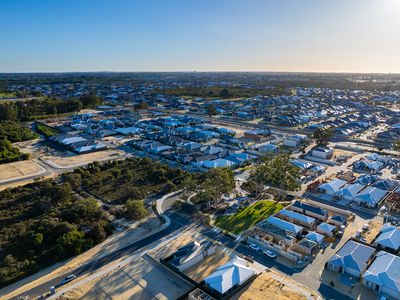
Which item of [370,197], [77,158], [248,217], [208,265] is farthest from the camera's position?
[77,158]

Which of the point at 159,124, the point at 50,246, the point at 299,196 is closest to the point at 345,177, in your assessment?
the point at 299,196

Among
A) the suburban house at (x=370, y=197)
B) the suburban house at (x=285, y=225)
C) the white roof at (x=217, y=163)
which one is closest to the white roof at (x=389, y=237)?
the suburban house at (x=370, y=197)

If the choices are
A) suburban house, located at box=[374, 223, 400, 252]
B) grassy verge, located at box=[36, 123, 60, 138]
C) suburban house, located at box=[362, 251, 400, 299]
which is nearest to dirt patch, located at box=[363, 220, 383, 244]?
suburban house, located at box=[374, 223, 400, 252]

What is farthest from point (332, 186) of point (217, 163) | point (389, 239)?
point (217, 163)

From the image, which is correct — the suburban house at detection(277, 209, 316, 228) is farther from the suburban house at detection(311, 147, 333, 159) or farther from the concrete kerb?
the suburban house at detection(311, 147, 333, 159)

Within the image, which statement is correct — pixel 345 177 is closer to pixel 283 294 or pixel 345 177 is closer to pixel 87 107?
pixel 283 294

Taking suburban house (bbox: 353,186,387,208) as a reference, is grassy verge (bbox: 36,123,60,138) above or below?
above

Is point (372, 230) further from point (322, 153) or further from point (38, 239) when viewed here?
point (38, 239)
